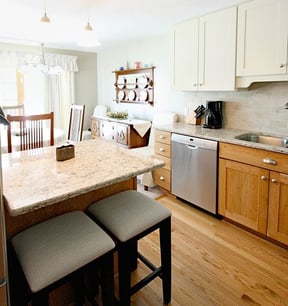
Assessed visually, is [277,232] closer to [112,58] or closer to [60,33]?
[60,33]

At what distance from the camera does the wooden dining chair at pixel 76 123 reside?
353 centimetres

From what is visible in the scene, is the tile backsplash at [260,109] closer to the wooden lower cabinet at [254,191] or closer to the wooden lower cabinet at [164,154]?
the wooden lower cabinet at [254,191]

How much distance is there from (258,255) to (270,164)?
2.53 feet

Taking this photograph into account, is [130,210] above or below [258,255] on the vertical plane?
above

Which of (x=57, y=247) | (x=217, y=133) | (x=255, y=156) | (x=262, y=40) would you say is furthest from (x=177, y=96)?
(x=57, y=247)

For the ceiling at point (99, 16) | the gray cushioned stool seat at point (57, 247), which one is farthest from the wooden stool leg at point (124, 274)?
the ceiling at point (99, 16)

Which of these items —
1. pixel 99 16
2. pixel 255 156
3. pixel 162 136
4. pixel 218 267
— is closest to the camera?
pixel 218 267

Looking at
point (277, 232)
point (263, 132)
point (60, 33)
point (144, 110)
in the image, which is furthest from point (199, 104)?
point (60, 33)

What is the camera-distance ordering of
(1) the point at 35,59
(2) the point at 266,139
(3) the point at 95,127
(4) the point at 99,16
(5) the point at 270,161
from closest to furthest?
(5) the point at 270,161 → (2) the point at 266,139 → (4) the point at 99,16 → (1) the point at 35,59 → (3) the point at 95,127

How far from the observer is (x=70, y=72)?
518 centimetres

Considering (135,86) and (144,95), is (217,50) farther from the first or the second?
(135,86)

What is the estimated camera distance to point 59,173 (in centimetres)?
149

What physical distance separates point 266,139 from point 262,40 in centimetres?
95

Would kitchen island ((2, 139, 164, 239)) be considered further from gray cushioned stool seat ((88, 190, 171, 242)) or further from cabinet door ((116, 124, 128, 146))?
cabinet door ((116, 124, 128, 146))
